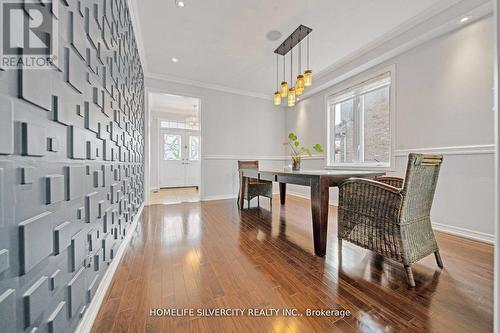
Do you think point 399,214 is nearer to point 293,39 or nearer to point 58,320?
point 58,320

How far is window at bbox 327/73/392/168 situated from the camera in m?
3.07

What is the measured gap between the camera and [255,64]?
3.53m

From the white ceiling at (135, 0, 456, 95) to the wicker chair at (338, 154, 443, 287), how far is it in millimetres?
2057

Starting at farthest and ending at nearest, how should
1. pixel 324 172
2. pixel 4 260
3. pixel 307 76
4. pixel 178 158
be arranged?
pixel 178 158, pixel 307 76, pixel 324 172, pixel 4 260

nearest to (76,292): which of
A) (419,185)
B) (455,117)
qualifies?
(419,185)

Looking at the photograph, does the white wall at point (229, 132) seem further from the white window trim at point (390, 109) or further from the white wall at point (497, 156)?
the white wall at point (497, 156)

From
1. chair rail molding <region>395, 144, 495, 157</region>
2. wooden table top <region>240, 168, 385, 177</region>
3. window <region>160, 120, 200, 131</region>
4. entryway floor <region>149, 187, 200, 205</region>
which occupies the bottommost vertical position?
entryway floor <region>149, 187, 200, 205</region>

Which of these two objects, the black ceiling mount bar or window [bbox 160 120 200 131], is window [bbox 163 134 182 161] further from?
the black ceiling mount bar

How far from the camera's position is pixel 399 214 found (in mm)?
1261

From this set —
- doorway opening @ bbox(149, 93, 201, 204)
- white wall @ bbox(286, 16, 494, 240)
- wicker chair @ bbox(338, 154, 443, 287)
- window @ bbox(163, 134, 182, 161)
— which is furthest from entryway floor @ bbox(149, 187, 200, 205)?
white wall @ bbox(286, 16, 494, 240)

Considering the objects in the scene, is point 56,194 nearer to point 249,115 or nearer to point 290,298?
point 290,298

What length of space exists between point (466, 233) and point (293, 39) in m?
3.22

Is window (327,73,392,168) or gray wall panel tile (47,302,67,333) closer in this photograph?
gray wall panel tile (47,302,67,333)

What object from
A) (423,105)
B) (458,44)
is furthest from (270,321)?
(458,44)
